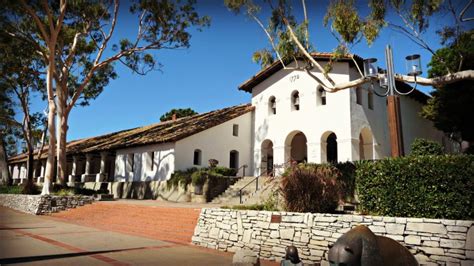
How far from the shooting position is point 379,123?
835 inches

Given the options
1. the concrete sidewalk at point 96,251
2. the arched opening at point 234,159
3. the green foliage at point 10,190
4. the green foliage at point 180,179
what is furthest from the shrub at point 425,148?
the green foliage at point 10,190

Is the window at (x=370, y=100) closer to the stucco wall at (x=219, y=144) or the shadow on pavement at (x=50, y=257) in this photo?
the stucco wall at (x=219, y=144)

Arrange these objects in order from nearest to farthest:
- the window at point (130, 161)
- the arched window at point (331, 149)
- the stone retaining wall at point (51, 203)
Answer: the stone retaining wall at point (51, 203) → the arched window at point (331, 149) → the window at point (130, 161)

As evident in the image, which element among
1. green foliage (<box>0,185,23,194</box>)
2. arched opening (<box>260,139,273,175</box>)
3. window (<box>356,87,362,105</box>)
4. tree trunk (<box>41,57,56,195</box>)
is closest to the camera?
tree trunk (<box>41,57,56,195</box>)

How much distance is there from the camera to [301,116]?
21062 mm

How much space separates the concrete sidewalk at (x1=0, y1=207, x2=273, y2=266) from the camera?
6.93 meters

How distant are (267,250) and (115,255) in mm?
3433

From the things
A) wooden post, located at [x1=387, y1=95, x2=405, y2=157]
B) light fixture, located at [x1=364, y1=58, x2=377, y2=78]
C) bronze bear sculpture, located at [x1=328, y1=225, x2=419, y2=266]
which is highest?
light fixture, located at [x1=364, y1=58, x2=377, y2=78]

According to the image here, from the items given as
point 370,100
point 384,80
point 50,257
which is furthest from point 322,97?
point 50,257

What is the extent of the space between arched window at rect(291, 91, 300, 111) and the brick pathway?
11.2m

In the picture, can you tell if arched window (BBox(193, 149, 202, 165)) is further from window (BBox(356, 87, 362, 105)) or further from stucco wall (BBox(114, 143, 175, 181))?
window (BBox(356, 87, 362, 105))

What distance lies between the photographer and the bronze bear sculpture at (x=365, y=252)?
4363mm

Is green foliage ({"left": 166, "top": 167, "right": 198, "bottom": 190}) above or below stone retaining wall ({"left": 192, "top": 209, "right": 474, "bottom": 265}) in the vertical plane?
above

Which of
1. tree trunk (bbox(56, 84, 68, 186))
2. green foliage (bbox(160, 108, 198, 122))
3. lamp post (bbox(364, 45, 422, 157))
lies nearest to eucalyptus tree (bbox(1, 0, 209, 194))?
tree trunk (bbox(56, 84, 68, 186))
